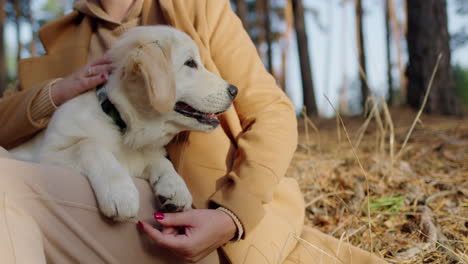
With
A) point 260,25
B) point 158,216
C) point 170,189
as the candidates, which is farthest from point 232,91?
point 260,25

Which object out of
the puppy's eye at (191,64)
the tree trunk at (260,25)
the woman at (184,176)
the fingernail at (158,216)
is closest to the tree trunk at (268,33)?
the tree trunk at (260,25)

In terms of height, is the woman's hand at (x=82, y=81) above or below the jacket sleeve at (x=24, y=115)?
Result: above

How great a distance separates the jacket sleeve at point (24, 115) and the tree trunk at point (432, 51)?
4138 millimetres

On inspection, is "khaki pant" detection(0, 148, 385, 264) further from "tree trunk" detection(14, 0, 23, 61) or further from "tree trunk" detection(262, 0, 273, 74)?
"tree trunk" detection(14, 0, 23, 61)

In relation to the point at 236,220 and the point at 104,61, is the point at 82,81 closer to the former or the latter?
the point at 104,61

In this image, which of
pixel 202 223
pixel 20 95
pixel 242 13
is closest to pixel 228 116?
pixel 202 223

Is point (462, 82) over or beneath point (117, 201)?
beneath

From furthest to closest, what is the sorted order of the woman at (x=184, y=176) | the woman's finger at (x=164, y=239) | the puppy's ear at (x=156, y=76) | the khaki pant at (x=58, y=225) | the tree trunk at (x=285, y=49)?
the tree trunk at (x=285, y=49) < the puppy's ear at (x=156, y=76) < the woman's finger at (x=164, y=239) < the woman at (x=184, y=176) < the khaki pant at (x=58, y=225)

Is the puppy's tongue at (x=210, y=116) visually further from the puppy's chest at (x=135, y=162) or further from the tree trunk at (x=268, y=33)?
the tree trunk at (x=268, y=33)

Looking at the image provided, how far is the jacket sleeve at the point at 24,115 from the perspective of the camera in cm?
180

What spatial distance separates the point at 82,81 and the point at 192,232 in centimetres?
76

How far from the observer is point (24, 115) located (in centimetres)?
179

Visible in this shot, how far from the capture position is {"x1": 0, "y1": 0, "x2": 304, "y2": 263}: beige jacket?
1.61 meters

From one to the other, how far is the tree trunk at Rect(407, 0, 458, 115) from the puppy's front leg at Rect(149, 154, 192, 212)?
3.92 meters
